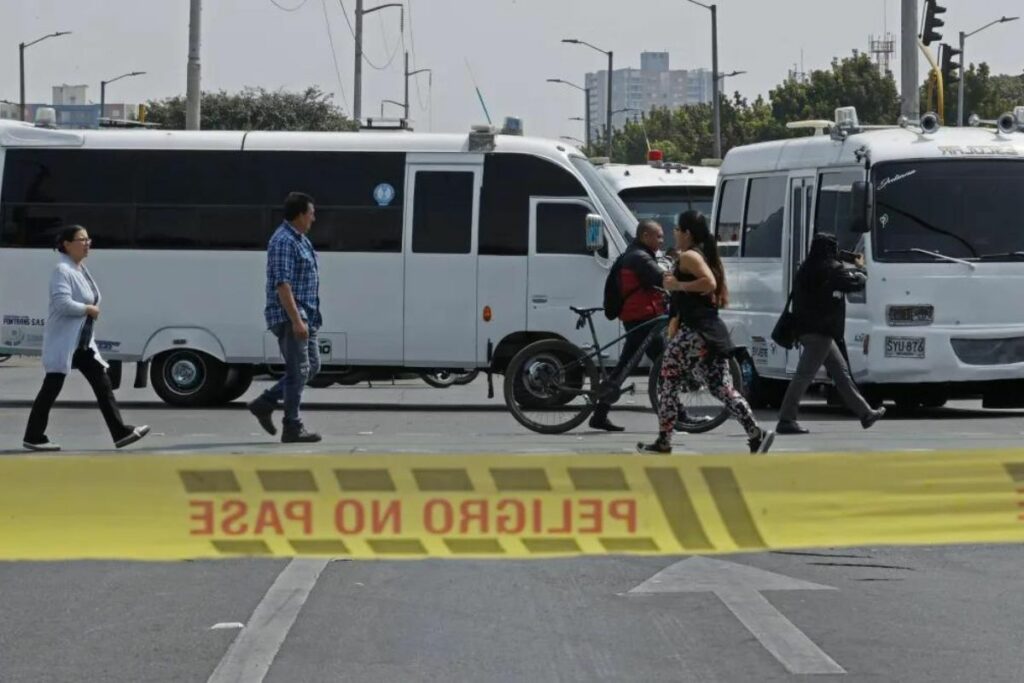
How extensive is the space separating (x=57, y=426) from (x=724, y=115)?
284 ft

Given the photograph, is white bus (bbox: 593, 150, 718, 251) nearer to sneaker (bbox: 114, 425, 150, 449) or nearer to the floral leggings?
the floral leggings

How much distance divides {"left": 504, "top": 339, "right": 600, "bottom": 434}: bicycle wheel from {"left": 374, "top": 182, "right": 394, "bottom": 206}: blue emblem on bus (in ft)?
13.7

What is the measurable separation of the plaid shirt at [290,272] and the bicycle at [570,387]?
2476 mm

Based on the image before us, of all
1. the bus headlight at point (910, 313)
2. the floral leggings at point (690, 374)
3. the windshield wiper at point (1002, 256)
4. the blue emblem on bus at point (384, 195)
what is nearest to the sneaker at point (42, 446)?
the floral leggings at point (690, 374)

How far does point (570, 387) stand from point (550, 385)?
0.58 ft

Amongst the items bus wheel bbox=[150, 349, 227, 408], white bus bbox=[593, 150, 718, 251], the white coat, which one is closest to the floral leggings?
the white coat

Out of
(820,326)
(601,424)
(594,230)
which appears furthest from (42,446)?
(594,230)

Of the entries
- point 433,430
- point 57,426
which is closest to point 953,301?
point 433,430

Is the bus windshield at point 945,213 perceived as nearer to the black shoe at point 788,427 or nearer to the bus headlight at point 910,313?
the bus headlight at point 910,313

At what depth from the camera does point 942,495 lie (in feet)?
24.0

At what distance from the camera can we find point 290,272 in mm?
15102

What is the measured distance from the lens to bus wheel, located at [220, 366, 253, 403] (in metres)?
21.2

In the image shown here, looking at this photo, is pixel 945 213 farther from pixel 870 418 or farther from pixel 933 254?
pixel 870 418

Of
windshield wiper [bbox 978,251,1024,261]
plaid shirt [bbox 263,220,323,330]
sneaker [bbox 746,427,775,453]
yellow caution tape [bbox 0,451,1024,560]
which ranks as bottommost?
sneaker [bbox 746,427,775,453]
